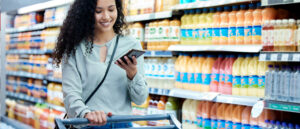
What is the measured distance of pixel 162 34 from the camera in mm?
A: 4066

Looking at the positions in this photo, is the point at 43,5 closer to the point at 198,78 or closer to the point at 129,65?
the point at 198,78

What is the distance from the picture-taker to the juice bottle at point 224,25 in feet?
11.3

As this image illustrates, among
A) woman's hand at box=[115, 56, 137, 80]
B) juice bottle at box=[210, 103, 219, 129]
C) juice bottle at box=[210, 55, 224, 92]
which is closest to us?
woman's hand at box=[115, 56, 137, 80]

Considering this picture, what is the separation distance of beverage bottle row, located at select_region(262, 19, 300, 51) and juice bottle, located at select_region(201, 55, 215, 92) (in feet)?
2.66

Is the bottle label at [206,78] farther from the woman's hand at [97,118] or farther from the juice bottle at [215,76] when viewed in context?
the woman's hand at [97,118]

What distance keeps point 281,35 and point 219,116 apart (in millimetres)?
1123

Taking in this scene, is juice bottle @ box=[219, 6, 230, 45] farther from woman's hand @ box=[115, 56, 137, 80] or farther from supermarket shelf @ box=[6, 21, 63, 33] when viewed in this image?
supermarket shelf @ box=[6, 21, 63, 33]

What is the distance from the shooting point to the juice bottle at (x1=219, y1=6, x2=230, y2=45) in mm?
3430

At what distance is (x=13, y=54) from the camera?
23.2 ft

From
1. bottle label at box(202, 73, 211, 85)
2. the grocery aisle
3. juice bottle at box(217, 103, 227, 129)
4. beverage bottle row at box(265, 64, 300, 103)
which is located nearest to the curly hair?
the grocery aisle

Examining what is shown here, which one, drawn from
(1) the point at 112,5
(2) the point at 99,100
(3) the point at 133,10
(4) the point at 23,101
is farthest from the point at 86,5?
(4) the point at 23,101

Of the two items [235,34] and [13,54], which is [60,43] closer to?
[235,34]

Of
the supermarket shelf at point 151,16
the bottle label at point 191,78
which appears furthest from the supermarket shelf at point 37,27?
A: the bottle label at point 191,78

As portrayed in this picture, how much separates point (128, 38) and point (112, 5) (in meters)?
0.21
